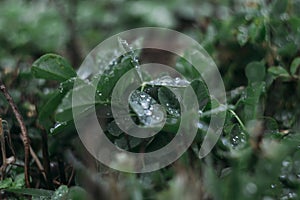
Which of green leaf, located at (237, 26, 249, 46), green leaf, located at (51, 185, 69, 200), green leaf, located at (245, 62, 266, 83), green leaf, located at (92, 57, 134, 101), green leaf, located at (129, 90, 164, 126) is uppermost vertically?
green leaf, located at (237, 26, 249, 46)

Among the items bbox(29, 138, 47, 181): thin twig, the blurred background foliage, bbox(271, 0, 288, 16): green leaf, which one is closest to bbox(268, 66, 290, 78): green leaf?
the blurred background foliage

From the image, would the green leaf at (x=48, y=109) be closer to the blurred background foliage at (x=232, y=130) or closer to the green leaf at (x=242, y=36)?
the blurred background foliage at (x=232, y=130)

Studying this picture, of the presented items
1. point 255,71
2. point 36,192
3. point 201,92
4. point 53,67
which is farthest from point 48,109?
point 255,71

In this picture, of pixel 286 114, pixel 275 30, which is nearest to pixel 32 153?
pixel 286 114

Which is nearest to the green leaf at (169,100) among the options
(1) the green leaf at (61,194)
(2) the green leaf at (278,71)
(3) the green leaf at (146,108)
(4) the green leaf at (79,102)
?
Result: (3) the green leaf at (146,108)

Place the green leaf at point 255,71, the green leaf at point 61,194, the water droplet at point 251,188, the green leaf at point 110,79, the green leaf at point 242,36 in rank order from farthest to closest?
the green leaf at point 242,36, the green leaf at point 255,71, the green leaf at point 110,79, the green leaf at point 61,194, the water droplet at point 251,188

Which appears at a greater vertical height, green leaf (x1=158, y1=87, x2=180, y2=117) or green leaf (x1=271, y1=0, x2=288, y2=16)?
green leaf (x1=271, y1=0, x2=288, y2=16)

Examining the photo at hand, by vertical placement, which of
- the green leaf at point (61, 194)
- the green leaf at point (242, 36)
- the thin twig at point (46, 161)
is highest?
the green leaf at point (242, 36)

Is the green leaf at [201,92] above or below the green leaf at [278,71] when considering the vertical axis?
below

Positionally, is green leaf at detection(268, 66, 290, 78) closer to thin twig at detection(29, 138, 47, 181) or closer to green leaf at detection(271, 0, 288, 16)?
green leaf at detection(271, 0, 288, 16)
